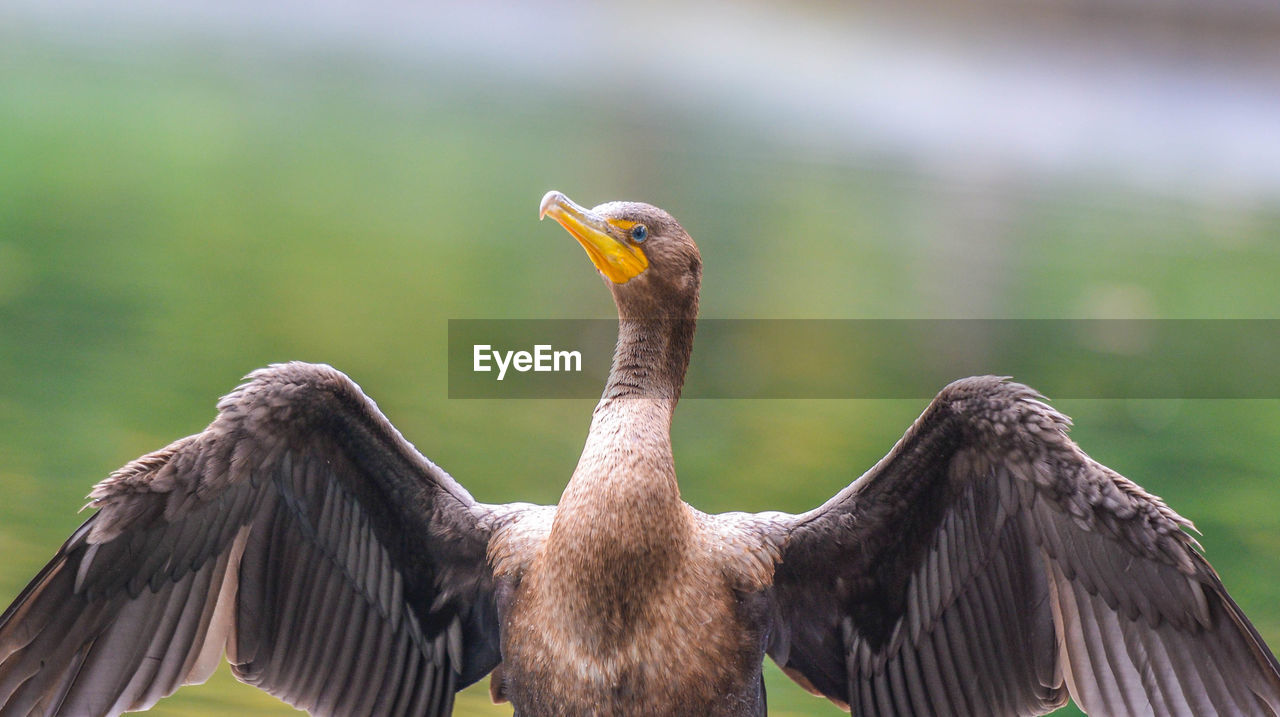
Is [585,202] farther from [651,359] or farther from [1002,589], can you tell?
[1002,589]

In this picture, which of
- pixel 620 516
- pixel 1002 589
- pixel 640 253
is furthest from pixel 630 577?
pixel 1002 589

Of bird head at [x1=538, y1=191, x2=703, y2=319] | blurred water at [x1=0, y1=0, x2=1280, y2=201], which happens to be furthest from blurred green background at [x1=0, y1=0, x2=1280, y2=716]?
bird head at [x1=538, y1=191, x2=703, y2=319]

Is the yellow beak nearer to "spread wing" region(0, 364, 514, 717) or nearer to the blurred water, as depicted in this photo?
"spread wing" region(0, 364, 514, 717)

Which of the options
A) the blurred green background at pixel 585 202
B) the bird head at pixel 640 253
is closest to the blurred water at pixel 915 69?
the blurred green background at pixel 585 202

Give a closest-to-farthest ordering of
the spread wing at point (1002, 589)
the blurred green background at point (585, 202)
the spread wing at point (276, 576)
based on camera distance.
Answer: the spread wing at point (1002, 589), the spread wing at point (276, 576), the blurred green background at point (585, 202)

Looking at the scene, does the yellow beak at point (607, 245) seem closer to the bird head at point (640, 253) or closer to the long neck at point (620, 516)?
the bird head at point (640, 253)

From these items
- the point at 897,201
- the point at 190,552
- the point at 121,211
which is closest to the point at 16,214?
the point at 121,211

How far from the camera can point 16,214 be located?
151 inches

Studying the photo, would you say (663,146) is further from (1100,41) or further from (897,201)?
(1100,41)

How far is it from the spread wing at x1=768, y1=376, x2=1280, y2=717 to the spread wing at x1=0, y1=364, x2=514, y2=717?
75cm

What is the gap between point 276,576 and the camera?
2.44 metres

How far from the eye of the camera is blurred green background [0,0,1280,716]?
11.8 ft

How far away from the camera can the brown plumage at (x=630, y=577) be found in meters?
2.10

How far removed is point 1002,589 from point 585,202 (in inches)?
79.0
